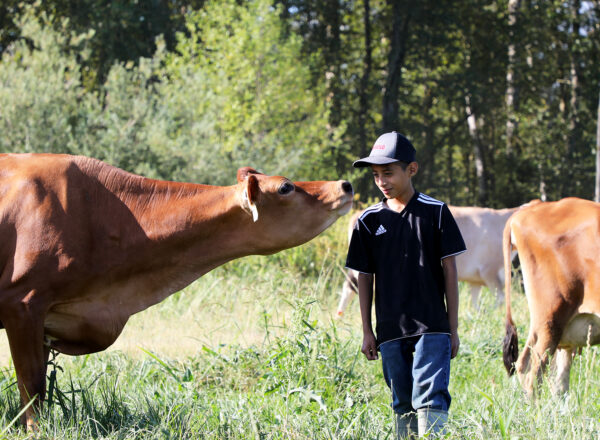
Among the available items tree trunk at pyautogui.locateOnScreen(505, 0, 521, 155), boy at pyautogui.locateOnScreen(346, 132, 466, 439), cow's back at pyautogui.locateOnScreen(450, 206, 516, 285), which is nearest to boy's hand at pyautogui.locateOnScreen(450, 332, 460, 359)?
boy at pyautogui.locateOnScreen(346, 132, 466, 439)

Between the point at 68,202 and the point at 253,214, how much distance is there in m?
1.05

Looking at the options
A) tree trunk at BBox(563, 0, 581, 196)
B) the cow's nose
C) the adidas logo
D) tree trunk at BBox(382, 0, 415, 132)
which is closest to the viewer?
the adidas logo

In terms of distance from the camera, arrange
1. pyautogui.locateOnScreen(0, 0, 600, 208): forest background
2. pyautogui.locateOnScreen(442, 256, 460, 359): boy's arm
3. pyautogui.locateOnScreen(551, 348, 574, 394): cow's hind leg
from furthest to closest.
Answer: pyautogui.locateOnScreen(0, 0, 600, 208): forest background, pyautogui.locateOnScreen(551, 348, 574, 394): cow's hind leg, pyautogui.locateOnScreen(442, 256, 460, 359): boy's arm

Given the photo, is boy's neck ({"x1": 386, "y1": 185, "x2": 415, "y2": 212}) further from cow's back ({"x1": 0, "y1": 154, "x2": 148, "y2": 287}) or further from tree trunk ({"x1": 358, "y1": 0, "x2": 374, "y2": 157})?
tree trunk ({"x1": 358, "y1": 0, "x2": 374, "y2": 157})

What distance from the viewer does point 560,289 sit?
569 centimetres

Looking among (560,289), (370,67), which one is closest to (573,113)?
(370,67)

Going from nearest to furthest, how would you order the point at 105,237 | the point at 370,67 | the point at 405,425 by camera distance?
the point at 405,425 → the point at 105,237 → the point at 370,67

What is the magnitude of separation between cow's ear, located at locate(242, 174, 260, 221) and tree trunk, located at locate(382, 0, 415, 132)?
20.3 m

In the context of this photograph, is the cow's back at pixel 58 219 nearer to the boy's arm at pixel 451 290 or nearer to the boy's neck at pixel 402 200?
the boy's neck at pixel 402 200

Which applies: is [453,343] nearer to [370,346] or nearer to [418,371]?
[418,371]

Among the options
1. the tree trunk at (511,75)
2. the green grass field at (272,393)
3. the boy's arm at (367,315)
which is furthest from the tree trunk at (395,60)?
the boy's arm at (367,315)

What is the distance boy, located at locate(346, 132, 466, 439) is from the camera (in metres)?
3.79

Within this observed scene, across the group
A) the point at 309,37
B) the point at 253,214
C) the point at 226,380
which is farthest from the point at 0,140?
the point at 309,37

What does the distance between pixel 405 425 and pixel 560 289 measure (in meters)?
2.30
